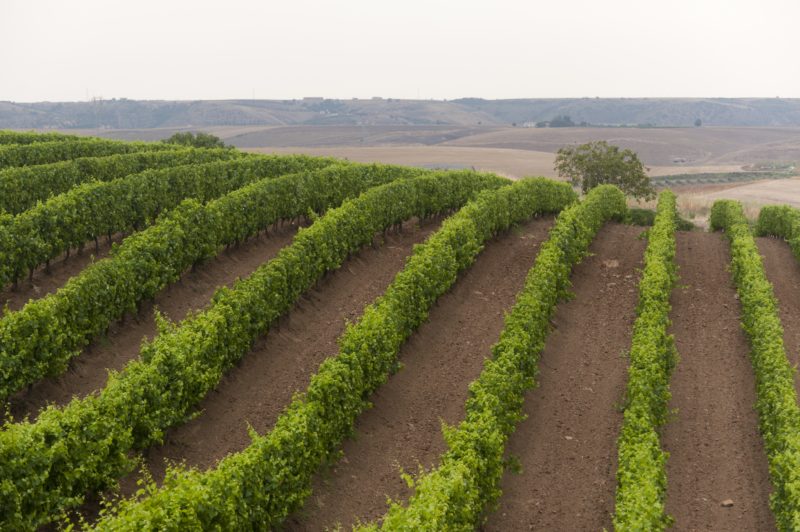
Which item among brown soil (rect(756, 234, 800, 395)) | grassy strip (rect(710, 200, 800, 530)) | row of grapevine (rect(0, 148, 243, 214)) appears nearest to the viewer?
grassy strip (rect(710, 200, 800, 530))

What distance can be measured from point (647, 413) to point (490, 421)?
15.6 feet

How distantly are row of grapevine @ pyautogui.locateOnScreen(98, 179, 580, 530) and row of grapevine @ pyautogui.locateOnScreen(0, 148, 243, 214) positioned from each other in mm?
15360

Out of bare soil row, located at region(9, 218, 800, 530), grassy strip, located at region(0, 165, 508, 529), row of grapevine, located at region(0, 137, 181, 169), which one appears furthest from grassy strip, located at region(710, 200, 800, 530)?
row of grapevine, located at region(0, 137, 181, 169)

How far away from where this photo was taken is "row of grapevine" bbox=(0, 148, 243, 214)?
1233 inches

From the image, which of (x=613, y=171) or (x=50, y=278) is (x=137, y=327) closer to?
(x=50, y=278)

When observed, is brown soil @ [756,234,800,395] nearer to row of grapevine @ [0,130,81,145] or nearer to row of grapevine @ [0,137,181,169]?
row of grapevine @ [0,137,181,169]

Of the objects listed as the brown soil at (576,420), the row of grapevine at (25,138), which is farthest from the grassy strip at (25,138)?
the brown soil at (576,420)

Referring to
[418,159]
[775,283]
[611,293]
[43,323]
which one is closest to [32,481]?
[43,323]

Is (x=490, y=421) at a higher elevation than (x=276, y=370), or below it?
higher

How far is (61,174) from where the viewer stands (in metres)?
34.0

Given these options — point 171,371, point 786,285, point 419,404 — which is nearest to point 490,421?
point 419,404

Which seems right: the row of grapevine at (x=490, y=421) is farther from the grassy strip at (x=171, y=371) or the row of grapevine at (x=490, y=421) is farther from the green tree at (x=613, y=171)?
the green tree at (x=613, y=171)

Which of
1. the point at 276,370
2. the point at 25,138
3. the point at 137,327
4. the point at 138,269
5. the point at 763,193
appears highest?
the point at 25,138

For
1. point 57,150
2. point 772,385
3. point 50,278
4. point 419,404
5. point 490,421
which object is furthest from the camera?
point 57,150
